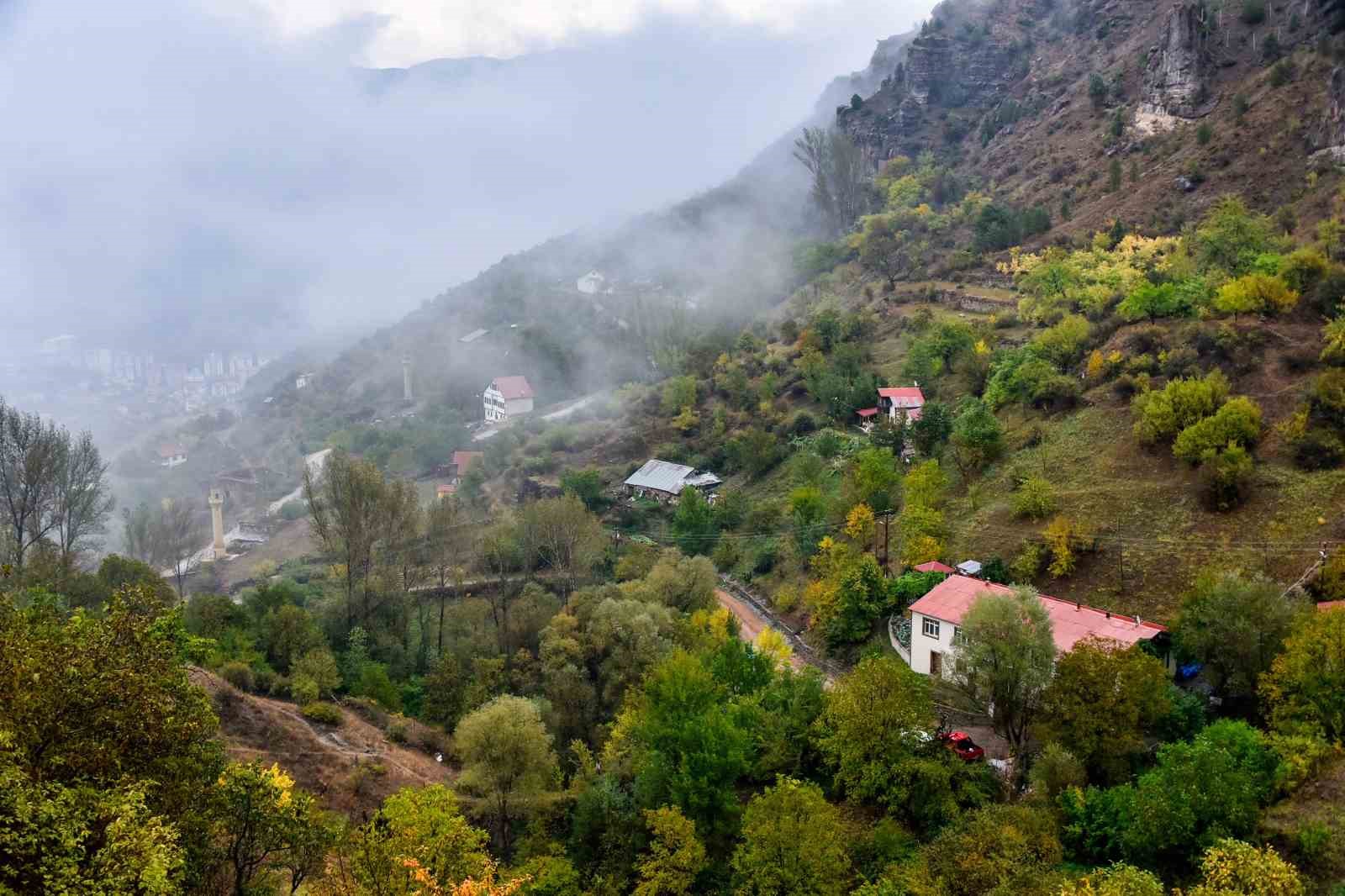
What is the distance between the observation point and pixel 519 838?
2255 centimetres

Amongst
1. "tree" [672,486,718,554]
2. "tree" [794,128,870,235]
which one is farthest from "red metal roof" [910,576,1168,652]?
"tree" [794,128,870,235]

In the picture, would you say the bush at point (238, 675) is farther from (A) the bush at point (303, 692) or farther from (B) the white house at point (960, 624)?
(B) the white house at point (960, 624)

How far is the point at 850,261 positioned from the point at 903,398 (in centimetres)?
3086

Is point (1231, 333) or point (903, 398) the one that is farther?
point (903, 398)

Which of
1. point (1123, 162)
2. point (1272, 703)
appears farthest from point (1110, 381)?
point (1123, 162)

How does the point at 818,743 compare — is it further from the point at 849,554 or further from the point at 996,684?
the point at 849,554

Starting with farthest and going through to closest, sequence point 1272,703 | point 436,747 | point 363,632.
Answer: point 363,632 < point 436,747 < point 1272,703

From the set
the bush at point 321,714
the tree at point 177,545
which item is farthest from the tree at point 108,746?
the tree at point 177,545

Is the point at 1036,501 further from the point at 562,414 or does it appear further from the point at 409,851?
the point at 562,414

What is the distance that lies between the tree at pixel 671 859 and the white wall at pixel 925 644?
9033 millimetres

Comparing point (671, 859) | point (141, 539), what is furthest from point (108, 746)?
point (141, 539)

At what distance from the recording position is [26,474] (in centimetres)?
3391

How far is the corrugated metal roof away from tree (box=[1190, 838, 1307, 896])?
117ft

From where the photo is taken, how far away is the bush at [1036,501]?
30.7m
